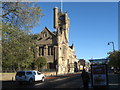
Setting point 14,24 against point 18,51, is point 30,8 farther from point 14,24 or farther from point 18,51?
point 18,51

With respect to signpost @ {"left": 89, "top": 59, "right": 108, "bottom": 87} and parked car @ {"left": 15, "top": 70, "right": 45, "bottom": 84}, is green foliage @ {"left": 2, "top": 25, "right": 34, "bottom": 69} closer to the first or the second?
parked car @ {"left": 15, "top": 70, "right": 45, "bottom": 84}

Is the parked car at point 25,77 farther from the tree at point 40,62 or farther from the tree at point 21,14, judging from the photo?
the tree at point 40,62

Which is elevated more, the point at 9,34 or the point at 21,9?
the point at 21,9

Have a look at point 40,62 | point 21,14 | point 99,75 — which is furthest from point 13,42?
point 40,62

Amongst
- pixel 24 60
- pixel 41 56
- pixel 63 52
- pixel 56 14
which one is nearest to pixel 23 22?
pixel 24 60

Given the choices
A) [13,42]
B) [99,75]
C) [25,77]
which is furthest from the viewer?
[25,77]

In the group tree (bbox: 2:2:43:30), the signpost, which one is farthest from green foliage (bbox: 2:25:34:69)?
the signpost

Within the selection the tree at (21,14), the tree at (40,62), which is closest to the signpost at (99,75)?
the tree at (21,14)

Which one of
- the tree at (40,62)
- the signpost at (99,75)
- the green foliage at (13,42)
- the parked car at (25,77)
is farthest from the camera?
the tree at (40,62)

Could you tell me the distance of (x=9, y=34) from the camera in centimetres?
2169

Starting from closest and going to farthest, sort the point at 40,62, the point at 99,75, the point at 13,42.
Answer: the point at 99,75 → the point at 13,42 → the point at 40,62

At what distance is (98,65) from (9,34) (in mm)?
10697

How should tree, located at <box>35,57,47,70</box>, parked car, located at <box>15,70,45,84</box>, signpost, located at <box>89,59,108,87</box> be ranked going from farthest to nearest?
tree, located at <box>35,57,47,70</box> < parked car, located at <box>15,70,45,84</box> < signpost, located at <box>89,59,108,87</box>

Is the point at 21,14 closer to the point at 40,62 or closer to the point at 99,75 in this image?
the point at 99,75
